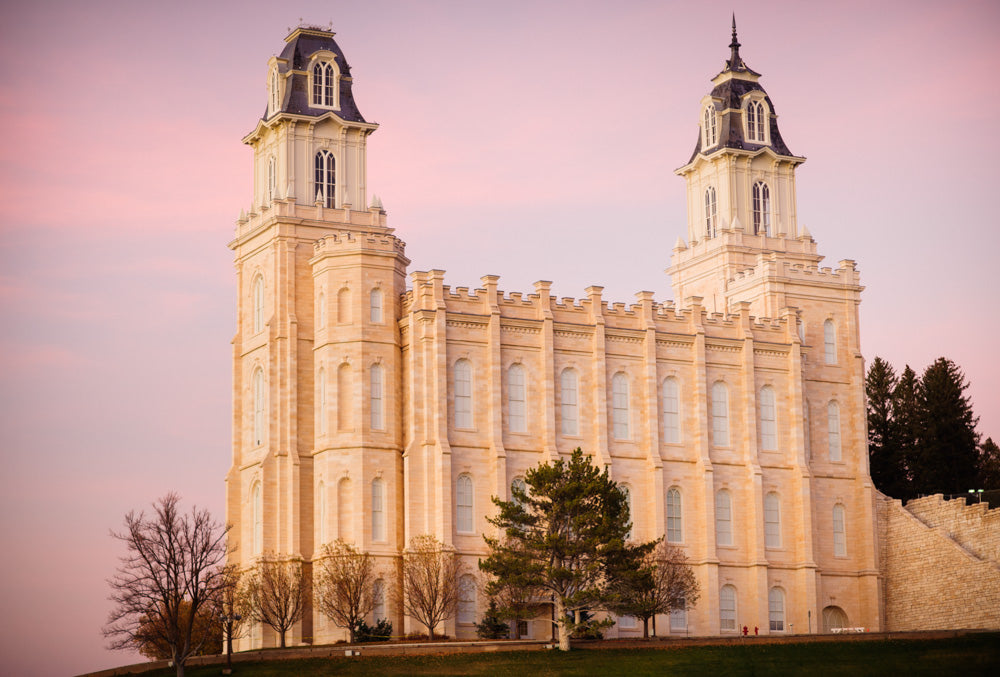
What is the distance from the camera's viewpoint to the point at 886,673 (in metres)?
57.7

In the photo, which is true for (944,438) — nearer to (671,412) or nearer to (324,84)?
(671,412)

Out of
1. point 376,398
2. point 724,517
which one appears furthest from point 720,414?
point 376,398

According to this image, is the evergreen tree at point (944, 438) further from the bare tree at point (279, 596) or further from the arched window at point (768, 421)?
→ the bare tree at point (279, 596)

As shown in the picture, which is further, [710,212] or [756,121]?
[756,121]

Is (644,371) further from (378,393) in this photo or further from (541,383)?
(378,393)

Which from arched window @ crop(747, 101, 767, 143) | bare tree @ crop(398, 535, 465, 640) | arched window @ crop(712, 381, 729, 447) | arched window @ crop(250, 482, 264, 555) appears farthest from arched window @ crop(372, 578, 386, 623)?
arched window @ crop(747, 101, 767, 143)

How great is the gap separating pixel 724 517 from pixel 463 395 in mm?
14849

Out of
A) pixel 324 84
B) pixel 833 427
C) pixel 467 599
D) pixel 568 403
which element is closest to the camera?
pixel 467 599

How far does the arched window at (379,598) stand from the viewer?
234 feet

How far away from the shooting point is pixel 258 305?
79.4m

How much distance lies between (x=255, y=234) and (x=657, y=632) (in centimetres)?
2711

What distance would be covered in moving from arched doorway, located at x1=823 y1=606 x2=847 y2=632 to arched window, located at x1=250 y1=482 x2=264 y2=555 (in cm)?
2798

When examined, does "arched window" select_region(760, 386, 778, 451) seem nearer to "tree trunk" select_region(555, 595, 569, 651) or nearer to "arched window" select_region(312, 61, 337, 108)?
"tree trunk" select_region(555, 595, 569, 651)

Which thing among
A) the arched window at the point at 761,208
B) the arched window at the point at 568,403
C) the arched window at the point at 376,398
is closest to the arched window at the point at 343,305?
the arched window at the point at 376,398
